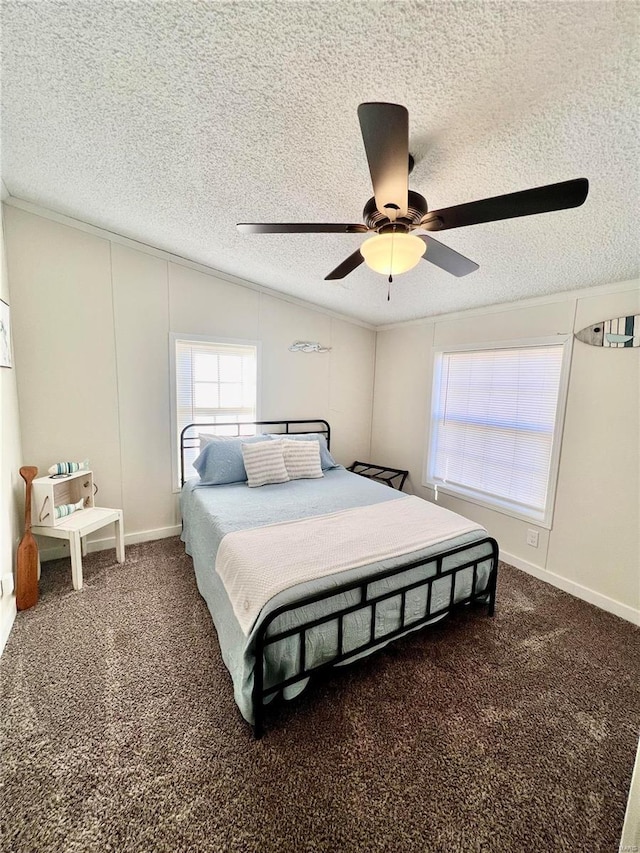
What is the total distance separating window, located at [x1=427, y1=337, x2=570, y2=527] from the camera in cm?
264

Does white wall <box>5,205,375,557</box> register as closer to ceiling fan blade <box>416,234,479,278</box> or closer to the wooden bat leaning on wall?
the wooden bat leaning on wall

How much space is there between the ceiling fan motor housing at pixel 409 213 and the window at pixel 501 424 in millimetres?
1846

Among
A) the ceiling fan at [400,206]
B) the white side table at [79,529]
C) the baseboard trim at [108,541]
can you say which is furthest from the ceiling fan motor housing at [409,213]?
the baseboard trim at [108,541]

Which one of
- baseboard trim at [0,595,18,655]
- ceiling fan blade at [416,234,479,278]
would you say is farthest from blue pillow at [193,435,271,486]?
ceiling fan blade at [416,234,479,278]

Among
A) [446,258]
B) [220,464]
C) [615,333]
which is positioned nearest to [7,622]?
[220,464]

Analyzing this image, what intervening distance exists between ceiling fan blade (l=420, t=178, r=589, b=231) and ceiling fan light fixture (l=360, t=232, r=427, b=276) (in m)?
0.12

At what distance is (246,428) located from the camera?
11.7ft

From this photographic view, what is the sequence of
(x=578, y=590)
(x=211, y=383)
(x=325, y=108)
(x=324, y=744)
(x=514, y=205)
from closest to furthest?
(x=514, y=205) < (x=325, y=108) < (x=324, y=744) < (x=578, y=590) < (x=211, y=383)

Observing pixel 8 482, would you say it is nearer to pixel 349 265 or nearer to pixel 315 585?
pixel 315 585

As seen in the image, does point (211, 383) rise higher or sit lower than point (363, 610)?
higher

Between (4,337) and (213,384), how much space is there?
157 cm

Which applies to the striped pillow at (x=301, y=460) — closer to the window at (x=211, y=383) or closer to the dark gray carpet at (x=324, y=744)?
the window at (x=211, y=383)

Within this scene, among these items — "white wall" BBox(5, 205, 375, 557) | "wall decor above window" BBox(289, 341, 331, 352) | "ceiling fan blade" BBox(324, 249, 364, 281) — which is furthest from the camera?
"wall decor above window" BBox(289, 341, 331, 352)

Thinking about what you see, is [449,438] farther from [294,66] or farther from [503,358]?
[294,66]
